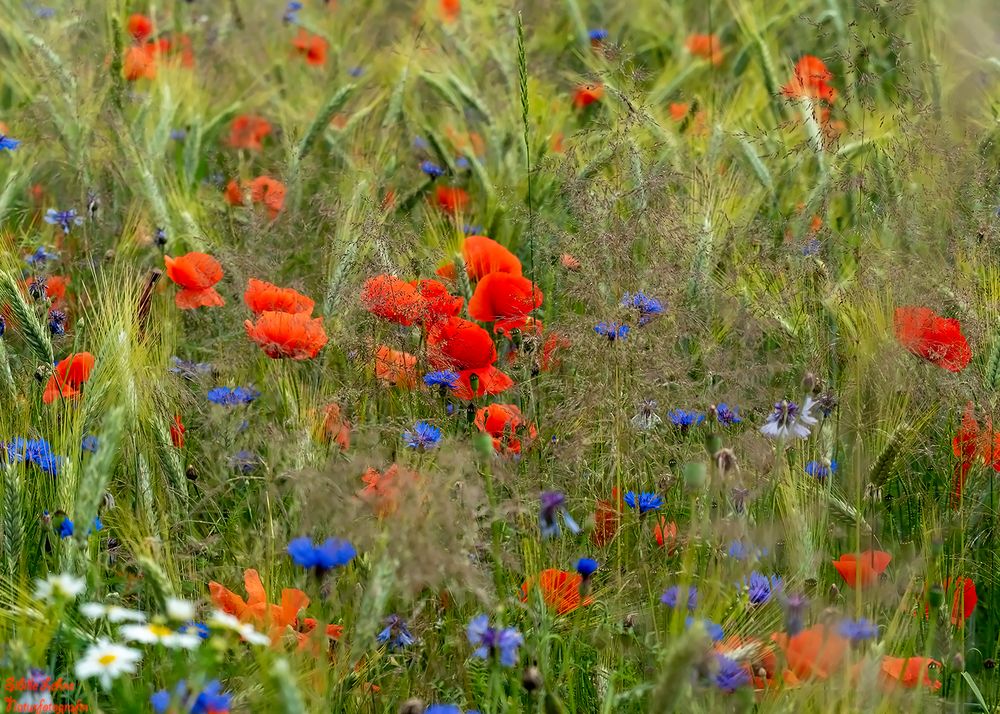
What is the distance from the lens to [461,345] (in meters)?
1.79

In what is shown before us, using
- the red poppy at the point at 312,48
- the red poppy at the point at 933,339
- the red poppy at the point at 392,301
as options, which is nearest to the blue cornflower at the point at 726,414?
the red poppy at the point at 933,339

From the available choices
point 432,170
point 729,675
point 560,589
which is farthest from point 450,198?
point 729,675

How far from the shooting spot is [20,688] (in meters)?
1.08

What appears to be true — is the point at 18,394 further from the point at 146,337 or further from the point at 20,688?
the point at 20,688

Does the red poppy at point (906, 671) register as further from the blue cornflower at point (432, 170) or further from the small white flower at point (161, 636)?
the blue cornflower at point (432, 170)

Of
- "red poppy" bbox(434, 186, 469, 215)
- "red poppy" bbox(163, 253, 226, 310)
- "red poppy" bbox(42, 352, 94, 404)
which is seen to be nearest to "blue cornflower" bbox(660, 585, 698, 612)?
"red poppy" bbox(42, 352, 94, 404)

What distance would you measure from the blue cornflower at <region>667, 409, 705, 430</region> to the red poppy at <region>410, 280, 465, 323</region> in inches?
14.4

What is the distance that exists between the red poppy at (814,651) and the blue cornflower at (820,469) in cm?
38

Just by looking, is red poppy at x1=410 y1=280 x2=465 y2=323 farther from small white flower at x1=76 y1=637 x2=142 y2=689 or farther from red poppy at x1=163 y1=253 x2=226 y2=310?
small white flower at x1=76 y1=637 x2=142 y2=689

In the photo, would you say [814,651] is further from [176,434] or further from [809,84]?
[809,84]

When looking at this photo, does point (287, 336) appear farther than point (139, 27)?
No

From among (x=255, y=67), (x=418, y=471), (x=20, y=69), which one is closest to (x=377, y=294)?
(x=418, y=471)

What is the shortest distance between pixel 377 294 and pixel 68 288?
39.0 inches

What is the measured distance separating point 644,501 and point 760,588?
260 millimetres
